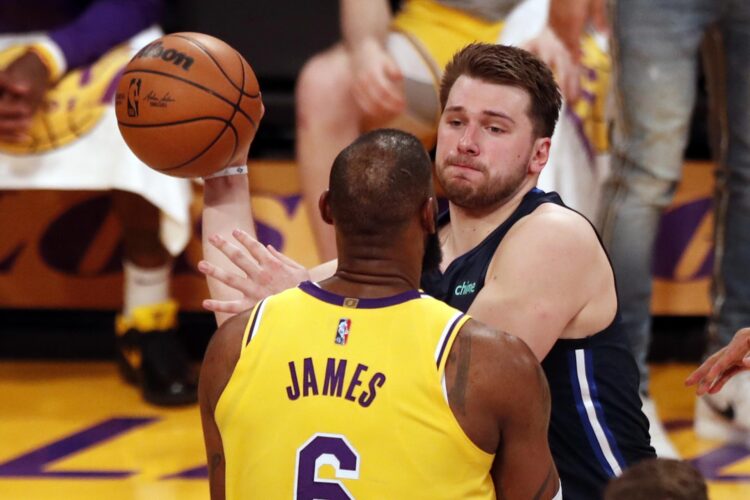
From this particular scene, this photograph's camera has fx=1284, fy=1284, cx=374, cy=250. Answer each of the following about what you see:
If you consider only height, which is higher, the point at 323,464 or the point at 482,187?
the point at 482,187

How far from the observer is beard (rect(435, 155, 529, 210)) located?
2.75 meters

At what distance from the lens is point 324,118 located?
479 cm

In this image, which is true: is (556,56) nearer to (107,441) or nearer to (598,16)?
(598,16)

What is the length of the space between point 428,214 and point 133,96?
939 millimetres

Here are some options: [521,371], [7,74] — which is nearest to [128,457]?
[7,74]

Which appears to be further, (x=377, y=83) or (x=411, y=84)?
(x=411, y=84)

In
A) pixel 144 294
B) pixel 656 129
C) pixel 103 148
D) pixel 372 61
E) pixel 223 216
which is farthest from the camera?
pixel 144 294

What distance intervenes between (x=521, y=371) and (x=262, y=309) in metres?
0.46

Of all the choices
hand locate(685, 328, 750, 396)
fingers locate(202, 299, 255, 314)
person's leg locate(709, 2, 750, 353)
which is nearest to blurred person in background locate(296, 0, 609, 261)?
person's leg locate(709, 2, 750, 353)

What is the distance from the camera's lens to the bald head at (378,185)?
2160 mm

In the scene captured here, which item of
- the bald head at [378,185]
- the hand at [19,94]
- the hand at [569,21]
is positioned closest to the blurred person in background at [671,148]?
the hand at [569,21]

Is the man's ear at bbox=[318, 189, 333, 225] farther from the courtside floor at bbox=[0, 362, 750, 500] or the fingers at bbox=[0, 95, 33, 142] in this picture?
the fingers at bbox=[0, 95, 33, 142]

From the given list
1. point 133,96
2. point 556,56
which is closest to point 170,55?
point 133,96

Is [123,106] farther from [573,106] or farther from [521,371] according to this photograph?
[573,106]
